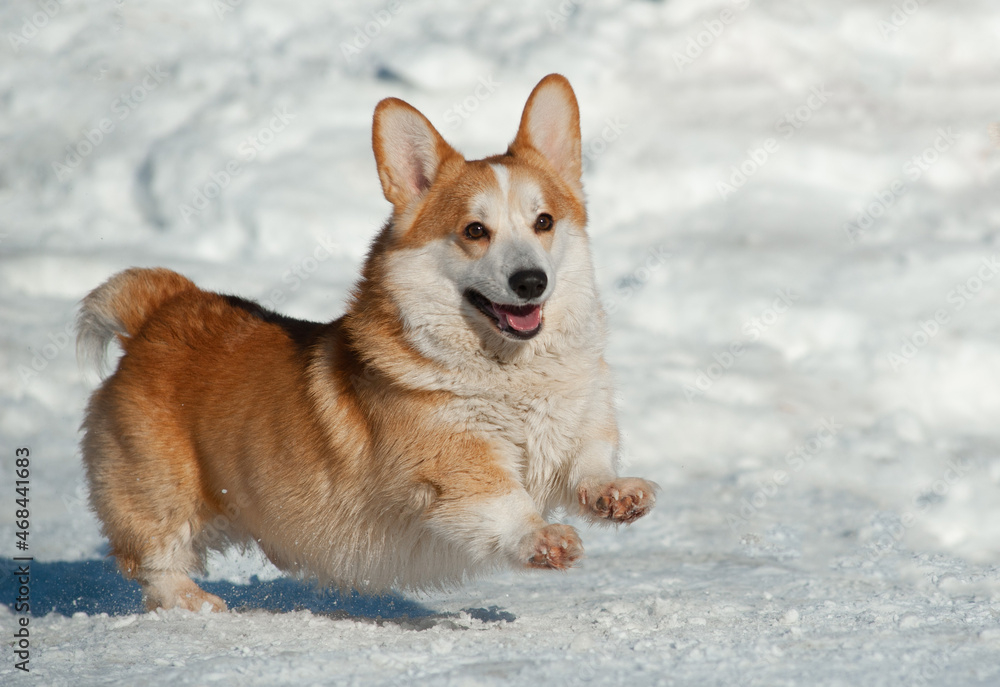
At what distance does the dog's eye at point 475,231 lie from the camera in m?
3.17

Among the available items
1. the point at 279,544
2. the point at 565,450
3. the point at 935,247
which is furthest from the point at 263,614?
the point at 935,247

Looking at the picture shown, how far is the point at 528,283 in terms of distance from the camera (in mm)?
2973

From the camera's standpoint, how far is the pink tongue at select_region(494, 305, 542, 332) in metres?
3.07

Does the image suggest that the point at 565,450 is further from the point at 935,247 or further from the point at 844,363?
the point at 935,247

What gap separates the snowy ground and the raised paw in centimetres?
25

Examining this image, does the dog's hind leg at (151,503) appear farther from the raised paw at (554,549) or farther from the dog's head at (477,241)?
the raised paw at (554,549)

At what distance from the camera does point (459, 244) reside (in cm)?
318

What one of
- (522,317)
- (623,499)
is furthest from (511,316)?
(623,499)

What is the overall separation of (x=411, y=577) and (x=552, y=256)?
1.24 metres

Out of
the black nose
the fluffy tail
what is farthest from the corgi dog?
the fluffy tail

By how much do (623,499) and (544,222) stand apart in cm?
99

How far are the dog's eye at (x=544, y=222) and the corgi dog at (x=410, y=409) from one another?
2cm

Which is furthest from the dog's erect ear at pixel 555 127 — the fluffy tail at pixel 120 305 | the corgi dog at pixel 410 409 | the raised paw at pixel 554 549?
the fluffy tail at pixel 120 305

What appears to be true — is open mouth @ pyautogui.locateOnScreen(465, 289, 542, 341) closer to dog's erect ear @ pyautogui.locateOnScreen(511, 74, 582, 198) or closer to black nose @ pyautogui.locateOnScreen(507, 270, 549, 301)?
black nose @ pyautogui.locateOnScreen(507, 270, 549, 301)
